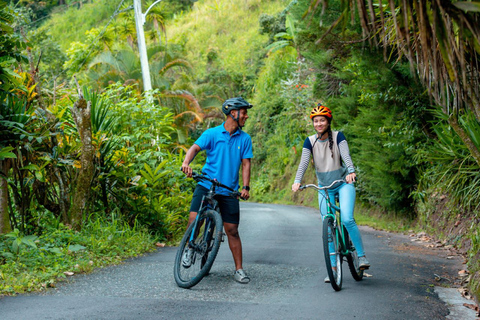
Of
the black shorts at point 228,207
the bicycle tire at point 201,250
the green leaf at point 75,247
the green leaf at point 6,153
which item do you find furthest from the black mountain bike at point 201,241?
the green leaf at point 6,153

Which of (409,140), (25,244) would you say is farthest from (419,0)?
(409,140)

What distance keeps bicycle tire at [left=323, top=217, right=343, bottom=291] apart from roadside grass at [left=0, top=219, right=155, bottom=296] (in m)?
3.06

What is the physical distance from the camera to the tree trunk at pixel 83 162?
870cm

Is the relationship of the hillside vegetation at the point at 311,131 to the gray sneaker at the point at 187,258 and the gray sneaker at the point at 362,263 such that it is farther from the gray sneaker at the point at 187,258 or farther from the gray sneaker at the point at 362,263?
the gray sneaker at the point at 187,258

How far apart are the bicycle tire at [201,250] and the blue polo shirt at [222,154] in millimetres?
436

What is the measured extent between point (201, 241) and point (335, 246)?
155cm

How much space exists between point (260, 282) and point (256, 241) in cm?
444

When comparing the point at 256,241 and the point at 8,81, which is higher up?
the point at 8,81

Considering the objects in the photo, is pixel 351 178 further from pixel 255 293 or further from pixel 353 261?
pixel 255 293

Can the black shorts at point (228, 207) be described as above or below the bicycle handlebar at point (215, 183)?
below

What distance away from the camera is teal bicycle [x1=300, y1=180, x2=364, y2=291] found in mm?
6160

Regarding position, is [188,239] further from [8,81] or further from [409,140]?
[409,140]

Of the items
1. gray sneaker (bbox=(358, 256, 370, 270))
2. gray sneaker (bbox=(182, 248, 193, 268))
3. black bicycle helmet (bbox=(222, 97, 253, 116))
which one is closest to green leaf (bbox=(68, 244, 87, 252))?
gray sneaker (bbox=(182, 248, 193, 268))

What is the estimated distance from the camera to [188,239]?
6410mm
